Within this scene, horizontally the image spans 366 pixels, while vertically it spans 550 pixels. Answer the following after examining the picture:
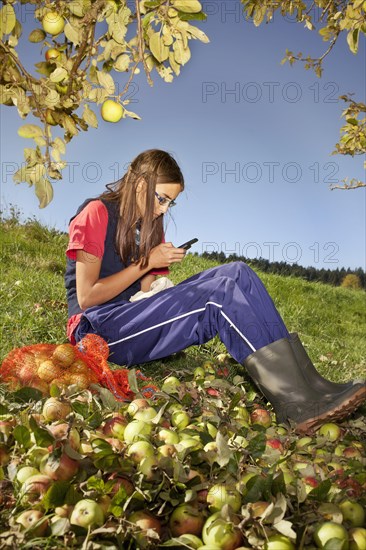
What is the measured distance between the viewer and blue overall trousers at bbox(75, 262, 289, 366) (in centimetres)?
329

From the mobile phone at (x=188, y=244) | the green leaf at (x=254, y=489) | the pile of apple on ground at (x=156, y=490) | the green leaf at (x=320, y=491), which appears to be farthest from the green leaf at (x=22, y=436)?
the mobile phone at (x=188, y=244)

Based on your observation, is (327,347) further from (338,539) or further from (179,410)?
(338,539)

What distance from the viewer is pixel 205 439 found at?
2.38 meters

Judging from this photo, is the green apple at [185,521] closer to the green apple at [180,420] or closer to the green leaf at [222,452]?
the green leaf at [222,452]

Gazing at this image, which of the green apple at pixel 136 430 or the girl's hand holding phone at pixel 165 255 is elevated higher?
the girl's hand holding phone at pixel 165 255

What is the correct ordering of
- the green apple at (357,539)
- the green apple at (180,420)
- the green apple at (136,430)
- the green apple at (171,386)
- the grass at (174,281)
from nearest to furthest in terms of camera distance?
the green apple at (357,539) < the green apple at (136,430) < the green apple at (180,420) < the green apple at (171,386) < the grass at (174,281)

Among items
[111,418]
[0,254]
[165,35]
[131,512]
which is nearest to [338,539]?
[131,512]

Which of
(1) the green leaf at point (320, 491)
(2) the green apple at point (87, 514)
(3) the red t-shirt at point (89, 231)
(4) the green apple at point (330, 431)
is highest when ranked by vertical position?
(3) the red t-shirt at point (89, 231)

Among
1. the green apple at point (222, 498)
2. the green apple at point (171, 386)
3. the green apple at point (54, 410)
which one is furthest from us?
the green apple at point (171, 386)

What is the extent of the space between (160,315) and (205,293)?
0.33 metres

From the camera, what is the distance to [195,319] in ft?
11.5

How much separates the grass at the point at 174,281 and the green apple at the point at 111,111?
2.32m

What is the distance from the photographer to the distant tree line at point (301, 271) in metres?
10.6

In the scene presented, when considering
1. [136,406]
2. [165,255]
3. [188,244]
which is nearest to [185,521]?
[136,406]
